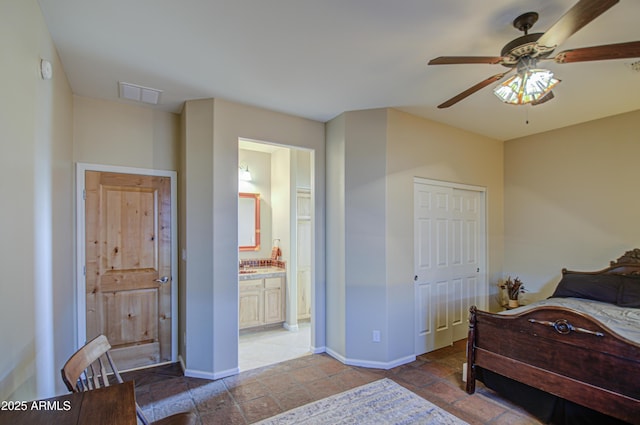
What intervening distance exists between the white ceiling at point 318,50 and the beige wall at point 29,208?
0.39 m

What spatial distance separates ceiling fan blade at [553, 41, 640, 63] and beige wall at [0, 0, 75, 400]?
2687mm

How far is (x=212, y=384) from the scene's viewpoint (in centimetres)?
A: 296

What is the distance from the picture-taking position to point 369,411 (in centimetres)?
251

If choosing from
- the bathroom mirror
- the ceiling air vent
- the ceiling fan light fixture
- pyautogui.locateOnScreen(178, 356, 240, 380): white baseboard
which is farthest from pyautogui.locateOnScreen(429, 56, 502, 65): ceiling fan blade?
the bathroom mirror

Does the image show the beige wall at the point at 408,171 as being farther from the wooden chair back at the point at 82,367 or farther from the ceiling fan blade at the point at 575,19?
the wooden chair back at the point at 82,367

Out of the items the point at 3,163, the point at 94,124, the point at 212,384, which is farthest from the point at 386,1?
the point at 212,384

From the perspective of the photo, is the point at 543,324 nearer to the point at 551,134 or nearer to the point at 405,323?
the point at 405,323

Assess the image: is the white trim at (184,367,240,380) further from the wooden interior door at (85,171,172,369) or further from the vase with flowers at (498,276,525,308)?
the vase with flowers at (498,276,525,308)

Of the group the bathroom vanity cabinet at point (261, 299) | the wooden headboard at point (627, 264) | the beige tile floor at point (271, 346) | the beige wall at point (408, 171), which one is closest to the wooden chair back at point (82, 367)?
the beige tile floor at point (271, 346)

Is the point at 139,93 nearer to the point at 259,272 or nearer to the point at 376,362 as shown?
the point at 259,272

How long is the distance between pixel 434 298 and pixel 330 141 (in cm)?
229

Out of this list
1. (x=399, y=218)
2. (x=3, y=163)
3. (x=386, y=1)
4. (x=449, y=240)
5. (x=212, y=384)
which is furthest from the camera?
(x=449, y=240)

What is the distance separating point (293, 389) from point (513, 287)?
3.25 meters

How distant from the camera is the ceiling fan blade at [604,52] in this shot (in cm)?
153
